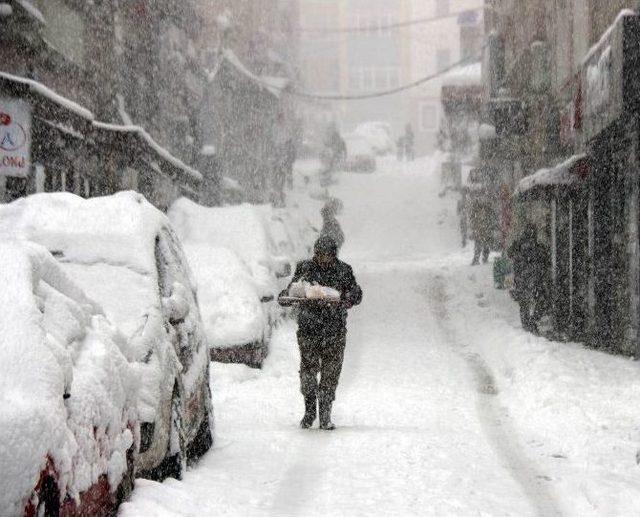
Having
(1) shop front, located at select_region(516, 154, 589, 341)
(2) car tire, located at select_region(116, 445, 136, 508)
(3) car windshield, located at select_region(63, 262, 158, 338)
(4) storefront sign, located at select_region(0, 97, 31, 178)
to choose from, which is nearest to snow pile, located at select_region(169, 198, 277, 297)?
(4) storefront sign, located at select_region(0, 97, 31, 178)

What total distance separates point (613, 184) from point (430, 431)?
7.63 m

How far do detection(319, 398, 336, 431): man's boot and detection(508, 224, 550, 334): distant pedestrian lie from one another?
829 cm

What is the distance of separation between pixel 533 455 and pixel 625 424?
5.82ft

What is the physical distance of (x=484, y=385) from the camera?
41.9ft

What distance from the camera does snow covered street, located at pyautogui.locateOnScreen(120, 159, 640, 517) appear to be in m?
6.09

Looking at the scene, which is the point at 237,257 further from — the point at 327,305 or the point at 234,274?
the point at 327,305

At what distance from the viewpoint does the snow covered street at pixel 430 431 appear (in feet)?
20.0

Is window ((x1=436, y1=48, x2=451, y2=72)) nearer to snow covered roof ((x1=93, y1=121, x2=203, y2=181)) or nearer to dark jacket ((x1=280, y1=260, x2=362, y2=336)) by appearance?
snow covered roof ((x1=93, y1=121, x2=203, y2=181))

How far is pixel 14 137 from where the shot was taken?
14.3m

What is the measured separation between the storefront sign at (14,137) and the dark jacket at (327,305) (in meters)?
6.33

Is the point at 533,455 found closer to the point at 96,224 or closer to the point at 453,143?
the point at 96,224

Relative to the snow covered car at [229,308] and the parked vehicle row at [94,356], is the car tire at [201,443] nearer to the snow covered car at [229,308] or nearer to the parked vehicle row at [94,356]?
the parked vehicle row at [94,356]

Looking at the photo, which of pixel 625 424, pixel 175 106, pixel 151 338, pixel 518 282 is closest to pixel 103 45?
pixel 175 106

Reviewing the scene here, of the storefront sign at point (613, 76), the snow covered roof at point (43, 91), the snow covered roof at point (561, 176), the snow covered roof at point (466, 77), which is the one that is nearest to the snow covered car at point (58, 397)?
the storefront sign at point (613, 76)
